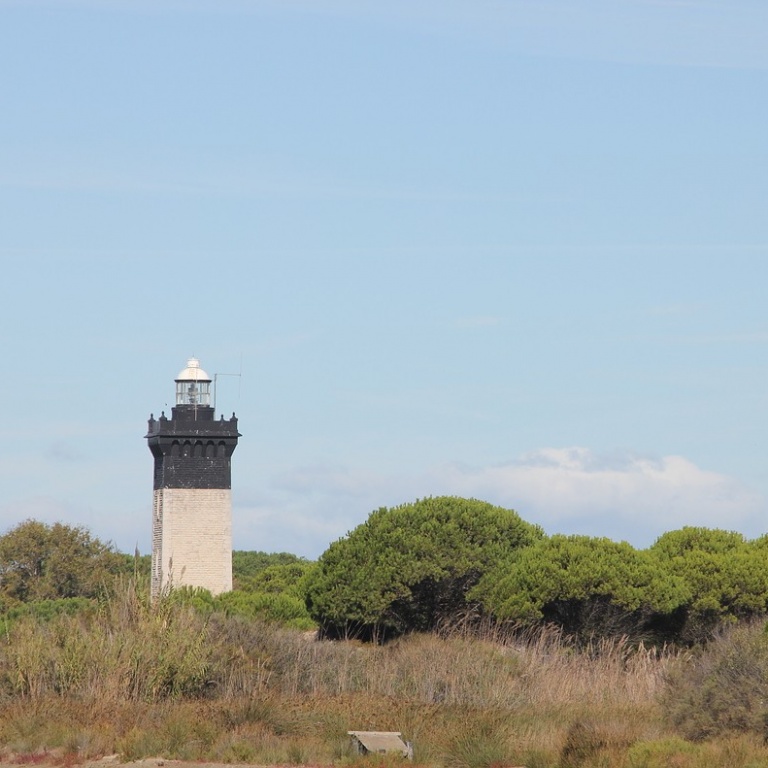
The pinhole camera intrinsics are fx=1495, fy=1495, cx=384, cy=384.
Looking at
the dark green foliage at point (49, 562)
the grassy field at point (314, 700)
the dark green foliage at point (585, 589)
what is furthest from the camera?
the dark green foliage at point (49, 562)

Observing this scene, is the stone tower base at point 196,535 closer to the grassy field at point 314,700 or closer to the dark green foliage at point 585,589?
the dark green foliage at point 585,589

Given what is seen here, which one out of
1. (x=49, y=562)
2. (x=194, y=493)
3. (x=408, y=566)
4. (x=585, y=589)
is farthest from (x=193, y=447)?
(x=585, y=589)

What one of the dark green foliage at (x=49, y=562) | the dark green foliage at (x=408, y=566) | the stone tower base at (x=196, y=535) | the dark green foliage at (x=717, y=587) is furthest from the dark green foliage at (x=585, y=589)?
the dark green foliage at (x=49, y=562)

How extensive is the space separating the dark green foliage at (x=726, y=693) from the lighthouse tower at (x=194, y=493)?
147ft

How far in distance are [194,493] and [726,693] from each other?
47.3m

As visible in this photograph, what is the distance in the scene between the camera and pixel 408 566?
148ft

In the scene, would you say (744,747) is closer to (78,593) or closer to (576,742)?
(576,742)

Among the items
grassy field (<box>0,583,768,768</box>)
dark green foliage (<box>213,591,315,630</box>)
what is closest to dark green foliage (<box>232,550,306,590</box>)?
dark green foliage (<box>213,591,315,630</box>)

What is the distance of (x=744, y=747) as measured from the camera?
18.9m

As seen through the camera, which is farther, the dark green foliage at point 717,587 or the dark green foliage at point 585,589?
the dark green foliage at point 717,587

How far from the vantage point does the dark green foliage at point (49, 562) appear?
78.8 metres

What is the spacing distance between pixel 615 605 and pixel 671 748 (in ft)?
80.4

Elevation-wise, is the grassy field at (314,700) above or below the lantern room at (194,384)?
below

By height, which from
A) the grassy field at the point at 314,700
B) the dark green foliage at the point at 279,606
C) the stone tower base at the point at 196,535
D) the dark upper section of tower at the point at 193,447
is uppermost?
the dark upper section of tower at the point at 193,447
